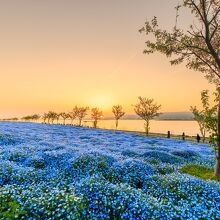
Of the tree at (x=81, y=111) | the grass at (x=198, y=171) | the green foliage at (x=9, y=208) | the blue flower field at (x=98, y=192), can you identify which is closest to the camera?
the green foliage at (x=9, y=208)

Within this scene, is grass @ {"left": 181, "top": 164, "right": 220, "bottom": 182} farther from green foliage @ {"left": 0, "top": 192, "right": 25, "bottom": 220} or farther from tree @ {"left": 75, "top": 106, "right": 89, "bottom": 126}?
tree @ {"left": 75, "top": 106, "right": 89, "bottom": 126}

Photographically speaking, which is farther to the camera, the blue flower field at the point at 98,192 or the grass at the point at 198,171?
the grass at the point at 198,171

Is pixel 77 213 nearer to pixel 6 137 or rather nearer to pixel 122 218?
pixel 122 218

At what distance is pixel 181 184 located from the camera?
1363 centimetres

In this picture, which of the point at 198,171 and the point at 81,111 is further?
the point at 81,111

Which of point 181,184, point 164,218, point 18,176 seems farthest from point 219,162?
point 18,176

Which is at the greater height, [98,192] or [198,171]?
[98,192]

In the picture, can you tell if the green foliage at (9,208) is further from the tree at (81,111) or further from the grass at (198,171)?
the tree at (81,111)

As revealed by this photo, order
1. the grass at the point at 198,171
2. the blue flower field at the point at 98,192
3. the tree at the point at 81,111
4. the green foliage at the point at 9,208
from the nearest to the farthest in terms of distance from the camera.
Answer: the green foliage at the point at 9,208, the blue flower field at the point at 98,192, the grass at the point at 198,171, the tree at the point at 81,111

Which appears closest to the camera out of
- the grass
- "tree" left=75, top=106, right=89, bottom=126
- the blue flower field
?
the blue flower field

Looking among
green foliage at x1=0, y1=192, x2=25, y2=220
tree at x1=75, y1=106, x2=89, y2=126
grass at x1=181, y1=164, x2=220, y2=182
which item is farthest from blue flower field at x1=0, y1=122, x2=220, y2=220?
tree at x1=75, y1=106, x2=89, y2=126

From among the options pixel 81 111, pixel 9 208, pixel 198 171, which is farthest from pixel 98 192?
pixel 81 111

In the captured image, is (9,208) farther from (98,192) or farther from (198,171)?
(198,171)

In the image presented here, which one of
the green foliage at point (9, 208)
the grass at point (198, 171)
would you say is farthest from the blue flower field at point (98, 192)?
the grass at point (198, 171)
